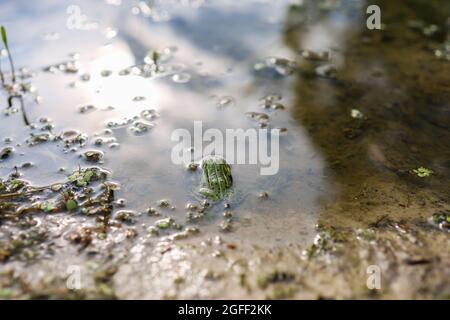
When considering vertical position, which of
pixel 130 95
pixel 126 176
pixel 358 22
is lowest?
pixel 126 176

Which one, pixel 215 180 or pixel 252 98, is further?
pixel 252 98

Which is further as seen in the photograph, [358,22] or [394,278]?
[358,22]

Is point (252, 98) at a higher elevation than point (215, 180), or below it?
higher

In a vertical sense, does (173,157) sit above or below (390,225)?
above

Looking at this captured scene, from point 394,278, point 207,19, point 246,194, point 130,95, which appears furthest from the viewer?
point 207,19
